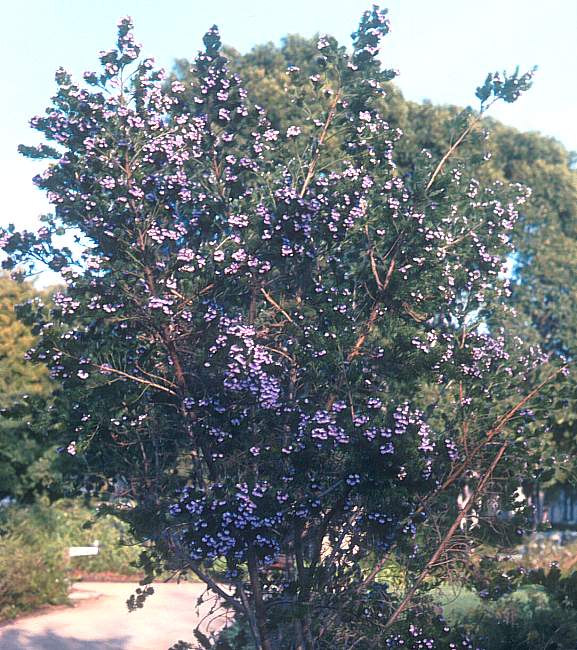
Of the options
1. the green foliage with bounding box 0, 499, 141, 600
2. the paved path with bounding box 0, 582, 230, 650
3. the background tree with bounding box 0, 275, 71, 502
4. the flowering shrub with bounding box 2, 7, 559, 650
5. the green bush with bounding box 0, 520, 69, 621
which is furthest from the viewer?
the background tree with bounding box 0, 275, 71, 502

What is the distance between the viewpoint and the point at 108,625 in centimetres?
1202

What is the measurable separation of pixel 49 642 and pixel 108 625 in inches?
55.2

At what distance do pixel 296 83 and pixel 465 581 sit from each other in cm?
362

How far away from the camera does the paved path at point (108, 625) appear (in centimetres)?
1061

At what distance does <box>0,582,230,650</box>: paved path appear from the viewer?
10611mm

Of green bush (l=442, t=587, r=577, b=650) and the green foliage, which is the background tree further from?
green bush (l=442, t=587, r=577, b=650)

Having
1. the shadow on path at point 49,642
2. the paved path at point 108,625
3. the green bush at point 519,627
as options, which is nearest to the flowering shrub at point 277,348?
the green bush at point 519,627

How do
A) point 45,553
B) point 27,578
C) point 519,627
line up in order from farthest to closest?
point 45,553
point 27,578
point 519,627

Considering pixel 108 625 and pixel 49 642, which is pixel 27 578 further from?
pixel 49 642

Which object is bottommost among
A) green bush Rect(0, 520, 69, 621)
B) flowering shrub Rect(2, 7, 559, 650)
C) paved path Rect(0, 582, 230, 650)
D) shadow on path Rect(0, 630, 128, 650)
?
shadow on path Rect(0, 630, 128, 650)

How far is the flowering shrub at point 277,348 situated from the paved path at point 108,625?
3561mm

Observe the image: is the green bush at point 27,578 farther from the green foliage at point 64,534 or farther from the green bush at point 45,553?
the green foliage at point 64,534

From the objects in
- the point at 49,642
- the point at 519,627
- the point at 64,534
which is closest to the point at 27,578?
the point at 49,642

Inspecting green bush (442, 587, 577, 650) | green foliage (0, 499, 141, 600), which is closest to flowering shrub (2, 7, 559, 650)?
green bush (442, 587, 577, 650)
